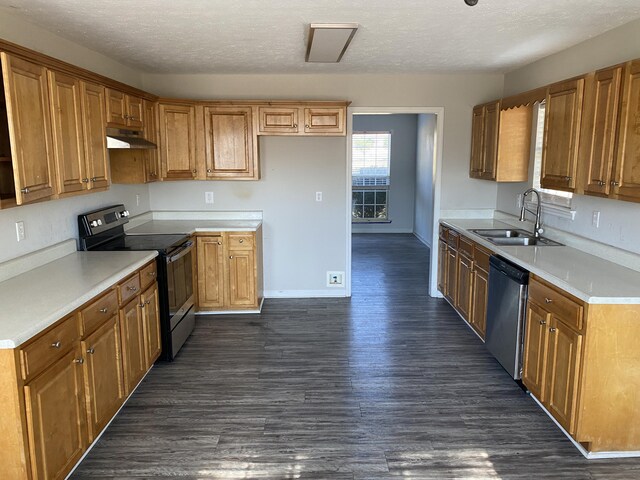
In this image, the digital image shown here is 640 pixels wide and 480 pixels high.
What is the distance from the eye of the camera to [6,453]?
2008 mm

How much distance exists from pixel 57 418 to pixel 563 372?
270 cm

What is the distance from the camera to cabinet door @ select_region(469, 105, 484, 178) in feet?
16.6

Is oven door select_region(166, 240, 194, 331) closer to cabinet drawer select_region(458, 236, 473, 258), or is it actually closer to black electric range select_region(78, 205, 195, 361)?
black electric range select_region(78, 205, 195, 361)

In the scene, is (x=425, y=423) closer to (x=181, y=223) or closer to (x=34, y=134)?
(x=34, y=134)

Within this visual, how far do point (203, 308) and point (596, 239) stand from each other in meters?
3.70

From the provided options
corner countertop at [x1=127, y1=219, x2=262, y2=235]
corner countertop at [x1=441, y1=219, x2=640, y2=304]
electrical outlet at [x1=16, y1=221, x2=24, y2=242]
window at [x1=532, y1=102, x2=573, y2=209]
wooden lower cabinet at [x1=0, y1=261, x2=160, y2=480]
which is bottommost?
wooden lower cabinet at [x1=0, y1=261, x2=160, y2=480]

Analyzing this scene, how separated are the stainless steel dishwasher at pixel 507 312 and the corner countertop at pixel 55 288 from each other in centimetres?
261

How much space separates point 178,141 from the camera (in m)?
4.94

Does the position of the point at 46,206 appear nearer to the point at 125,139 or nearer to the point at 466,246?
the point at 125,139

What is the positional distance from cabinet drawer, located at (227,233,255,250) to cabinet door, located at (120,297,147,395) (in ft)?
5.53

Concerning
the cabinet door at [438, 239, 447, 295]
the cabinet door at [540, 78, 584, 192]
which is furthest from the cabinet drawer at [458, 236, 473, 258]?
the cabinet door at [540, 78, 584, 192]

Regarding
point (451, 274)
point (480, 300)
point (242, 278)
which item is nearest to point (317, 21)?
point (480, 300)

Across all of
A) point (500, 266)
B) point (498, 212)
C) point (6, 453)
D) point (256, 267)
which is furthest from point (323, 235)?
point (6, 453)

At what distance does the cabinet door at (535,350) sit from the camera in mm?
3016
